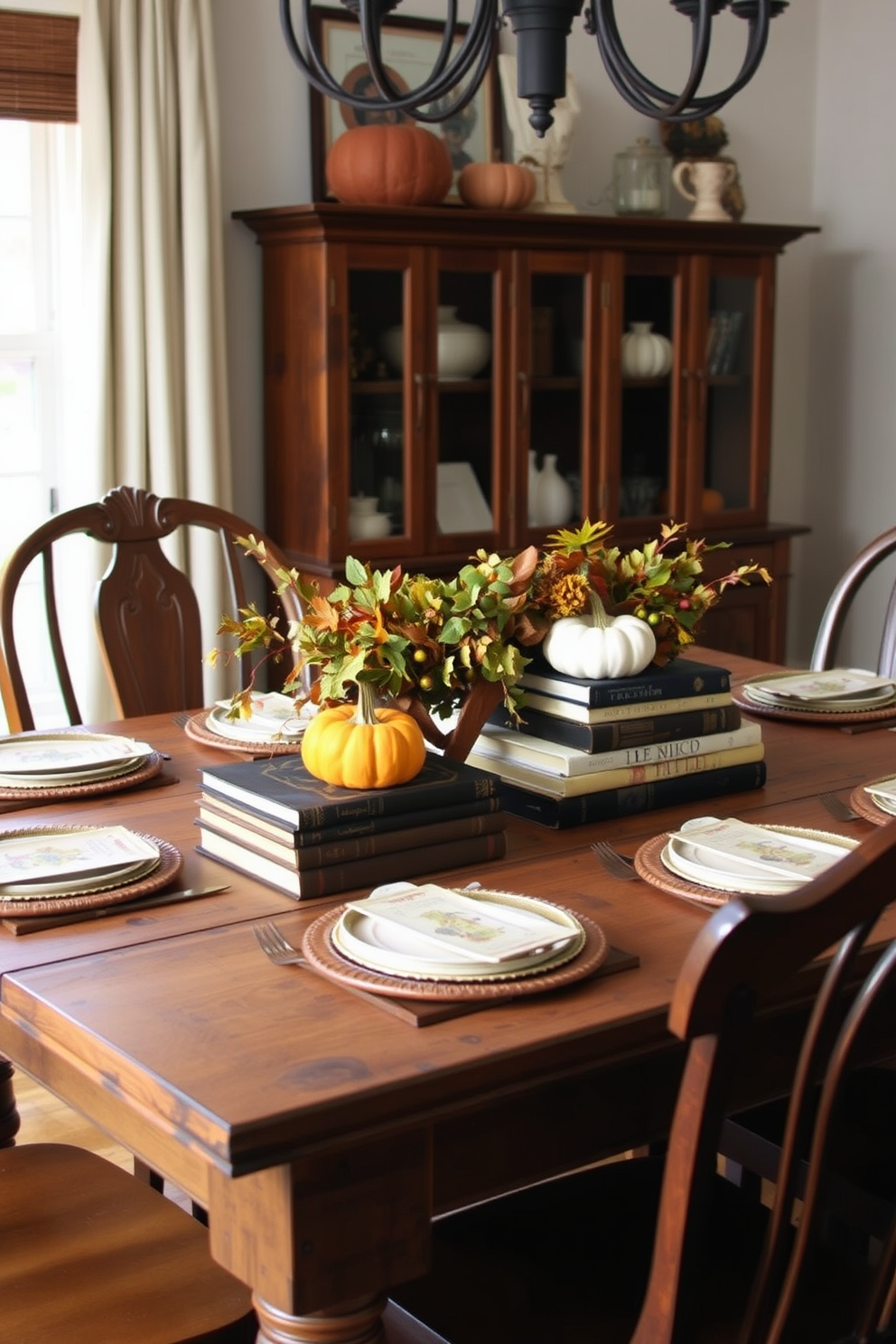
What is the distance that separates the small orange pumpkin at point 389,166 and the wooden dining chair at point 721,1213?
2.33 meters

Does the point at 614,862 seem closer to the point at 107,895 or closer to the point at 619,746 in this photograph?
the point at 619,746

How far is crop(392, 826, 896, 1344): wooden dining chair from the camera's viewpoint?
2.97 ft

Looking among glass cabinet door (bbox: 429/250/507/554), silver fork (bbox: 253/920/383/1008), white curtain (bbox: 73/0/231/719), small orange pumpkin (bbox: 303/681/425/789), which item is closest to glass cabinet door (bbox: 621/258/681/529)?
glass cabinet door (bbox: 429/250/507/554)

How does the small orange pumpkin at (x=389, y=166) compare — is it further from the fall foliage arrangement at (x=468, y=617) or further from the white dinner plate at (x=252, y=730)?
the fall foliage arrangement at (x=468, y=617)

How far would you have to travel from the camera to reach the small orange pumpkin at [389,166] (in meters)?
3.45

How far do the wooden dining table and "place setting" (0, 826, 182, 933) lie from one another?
0.10 feet

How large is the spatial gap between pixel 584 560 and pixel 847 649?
3.08 metres

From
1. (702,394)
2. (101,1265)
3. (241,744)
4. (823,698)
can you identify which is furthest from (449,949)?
(702,394)

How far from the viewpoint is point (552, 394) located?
3795mm

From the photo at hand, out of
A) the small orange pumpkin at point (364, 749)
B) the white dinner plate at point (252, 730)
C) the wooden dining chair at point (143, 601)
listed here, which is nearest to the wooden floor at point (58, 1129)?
the wooden dining chair at point (143, 601)

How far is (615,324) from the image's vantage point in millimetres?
3805

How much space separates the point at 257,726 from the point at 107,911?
0.67m

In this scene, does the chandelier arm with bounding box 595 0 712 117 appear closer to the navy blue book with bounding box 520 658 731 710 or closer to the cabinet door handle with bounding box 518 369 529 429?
the navy blue book with bounding box 520 658 731 710

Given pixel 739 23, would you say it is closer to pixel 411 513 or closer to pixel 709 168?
pixel 709 168
